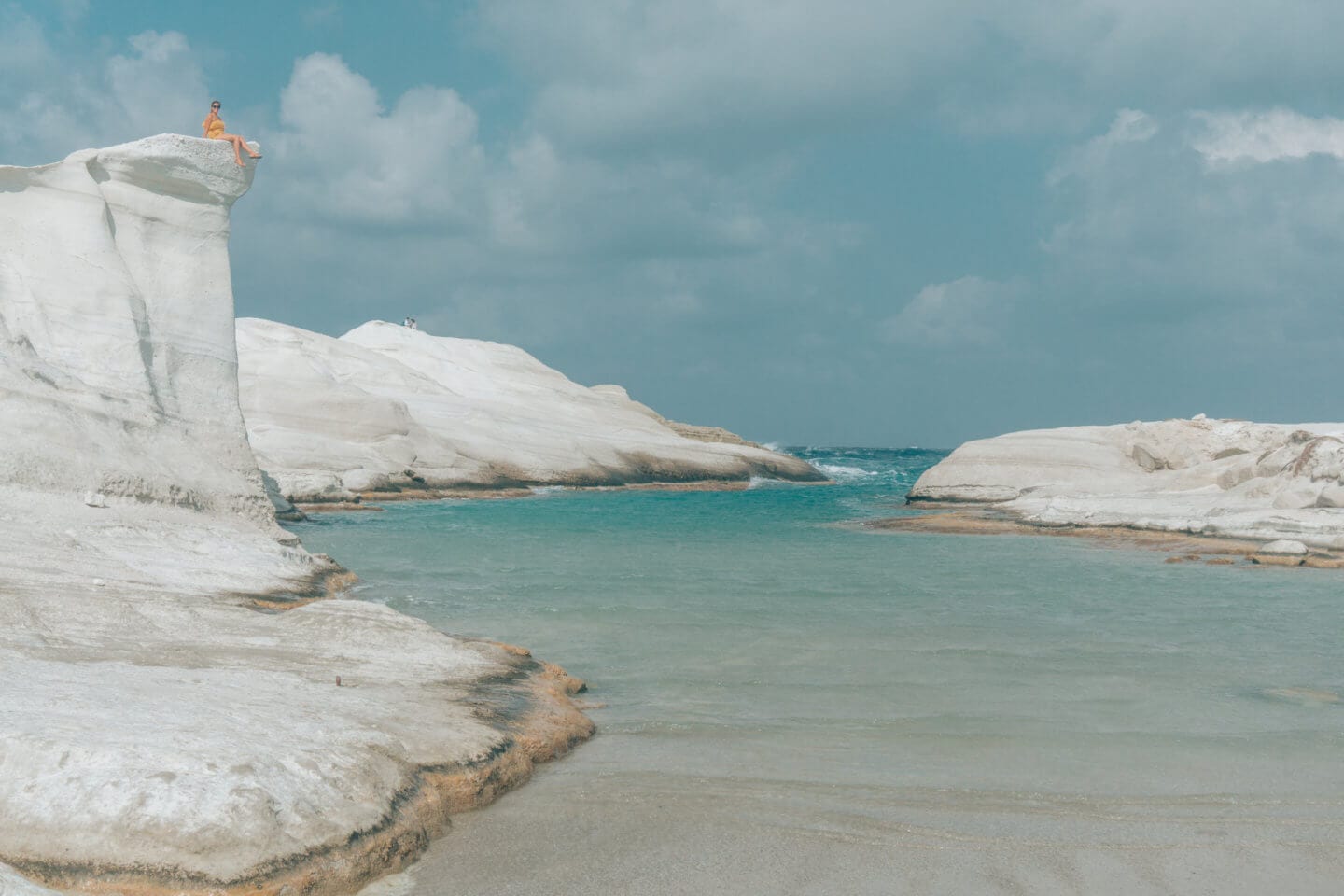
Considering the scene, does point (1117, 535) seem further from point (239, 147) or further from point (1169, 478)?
point (239, 147)

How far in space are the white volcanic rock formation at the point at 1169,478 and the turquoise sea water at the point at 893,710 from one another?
462 cm

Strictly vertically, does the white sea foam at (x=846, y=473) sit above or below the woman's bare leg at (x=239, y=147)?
below

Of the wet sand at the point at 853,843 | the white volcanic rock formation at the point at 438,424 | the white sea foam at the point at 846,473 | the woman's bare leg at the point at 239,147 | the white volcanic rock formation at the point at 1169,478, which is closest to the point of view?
the wet sand at the point at 853,843

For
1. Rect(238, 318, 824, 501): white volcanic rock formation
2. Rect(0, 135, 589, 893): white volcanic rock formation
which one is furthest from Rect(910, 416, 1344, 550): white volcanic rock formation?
Rect(0, 135, 589, 893): white volcanic rock formation

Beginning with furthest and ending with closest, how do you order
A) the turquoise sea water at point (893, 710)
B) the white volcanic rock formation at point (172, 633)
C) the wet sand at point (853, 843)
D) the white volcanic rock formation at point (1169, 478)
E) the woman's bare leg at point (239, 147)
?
the white volcanic rock formation at point (1169, 478), the woman's bare leg at point (239, 147), the turquoise sea water at point (893, 710), the wet sand at point (853, 843), the white volcanic rock formation at point (172, 633)

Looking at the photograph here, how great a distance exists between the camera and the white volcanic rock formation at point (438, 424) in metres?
37.8

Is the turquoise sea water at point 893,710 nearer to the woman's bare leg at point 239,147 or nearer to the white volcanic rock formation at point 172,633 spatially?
the white volcanic rock formation at point 172,633

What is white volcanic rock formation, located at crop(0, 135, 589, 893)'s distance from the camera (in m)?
4.80

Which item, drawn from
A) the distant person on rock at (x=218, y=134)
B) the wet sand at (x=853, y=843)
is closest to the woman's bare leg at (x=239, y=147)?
the distant person on rock at (x=218, y=134)

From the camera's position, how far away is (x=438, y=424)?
45000 millimetres

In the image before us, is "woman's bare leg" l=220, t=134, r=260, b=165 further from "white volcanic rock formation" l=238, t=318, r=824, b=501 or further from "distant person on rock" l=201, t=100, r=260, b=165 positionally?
"white volcanic rock formation" l=238, t=318, r=824, b=501

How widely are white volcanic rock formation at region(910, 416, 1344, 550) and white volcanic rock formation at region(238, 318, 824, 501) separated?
50.7 feet

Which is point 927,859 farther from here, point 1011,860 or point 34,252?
point 34,252

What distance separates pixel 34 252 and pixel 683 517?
1922 cm
